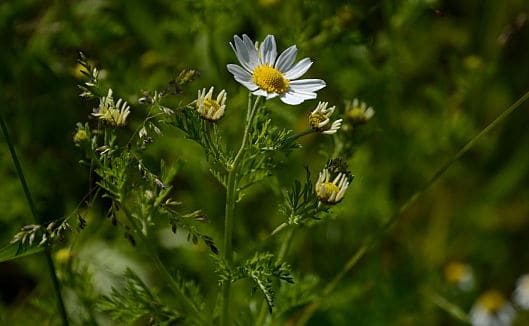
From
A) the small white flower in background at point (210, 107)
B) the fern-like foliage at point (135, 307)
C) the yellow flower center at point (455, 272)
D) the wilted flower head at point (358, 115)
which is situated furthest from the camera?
the yellow flower center at point (455, 272)

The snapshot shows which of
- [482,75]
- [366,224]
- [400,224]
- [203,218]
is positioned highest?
[203,218]

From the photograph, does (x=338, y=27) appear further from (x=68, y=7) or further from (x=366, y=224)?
(x=68, y=7)

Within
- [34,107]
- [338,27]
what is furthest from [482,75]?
[34,107]

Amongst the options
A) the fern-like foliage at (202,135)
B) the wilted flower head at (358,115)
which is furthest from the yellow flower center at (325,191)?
the wilted flower head at (358,115)

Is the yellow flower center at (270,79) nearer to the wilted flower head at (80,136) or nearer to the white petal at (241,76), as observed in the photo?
the white petal at (241,76)

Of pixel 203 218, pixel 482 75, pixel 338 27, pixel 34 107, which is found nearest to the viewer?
pixel 203 218

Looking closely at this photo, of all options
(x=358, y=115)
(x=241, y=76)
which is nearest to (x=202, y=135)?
(x=241, y=76)
